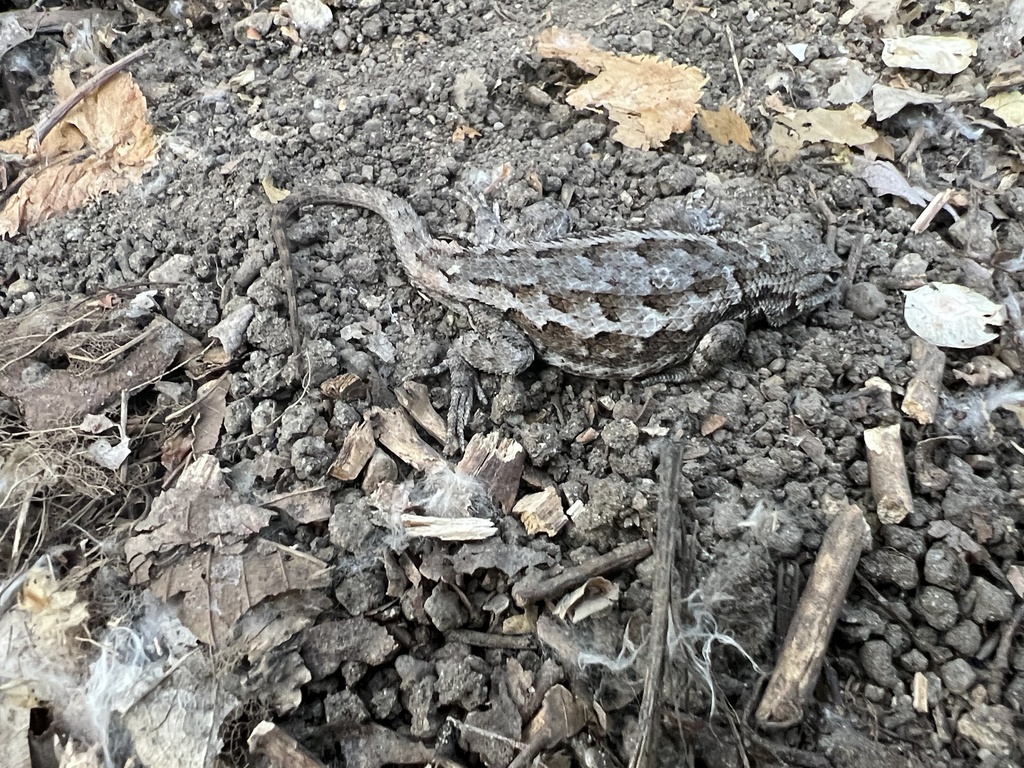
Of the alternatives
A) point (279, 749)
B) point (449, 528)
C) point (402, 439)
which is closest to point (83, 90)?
point (402, 439)

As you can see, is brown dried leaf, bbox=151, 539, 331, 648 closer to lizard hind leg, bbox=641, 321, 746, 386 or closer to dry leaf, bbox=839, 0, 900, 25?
lizard hind leg, bbox=641, 321, 746, 386

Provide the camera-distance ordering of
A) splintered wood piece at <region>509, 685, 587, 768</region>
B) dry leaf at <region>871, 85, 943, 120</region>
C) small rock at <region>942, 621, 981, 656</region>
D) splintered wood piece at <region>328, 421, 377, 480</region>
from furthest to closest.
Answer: dry leaf at <region>871, 85, 943, 120</region> < splintered wood piece at <region>328, 421, 377, 480</region> < small rock at <region>942, 621, 981, 656</region> < splintered wood piece at <region>509, 685, 587, 768</region>

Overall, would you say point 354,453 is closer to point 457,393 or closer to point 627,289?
point 457,393

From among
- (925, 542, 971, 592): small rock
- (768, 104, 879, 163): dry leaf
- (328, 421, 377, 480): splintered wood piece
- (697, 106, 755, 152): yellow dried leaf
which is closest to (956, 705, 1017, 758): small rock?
(925, 542, 971, 592): small rock

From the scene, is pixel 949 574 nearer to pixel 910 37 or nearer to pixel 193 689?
pixel 193 689

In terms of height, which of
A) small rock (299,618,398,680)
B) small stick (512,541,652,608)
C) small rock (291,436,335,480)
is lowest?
small stick (512,541,652,608)

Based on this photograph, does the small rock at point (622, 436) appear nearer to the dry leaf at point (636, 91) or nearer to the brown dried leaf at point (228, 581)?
the brown dried leaf at point (228, 581)

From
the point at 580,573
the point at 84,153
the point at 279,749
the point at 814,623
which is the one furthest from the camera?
the point at 84,153
